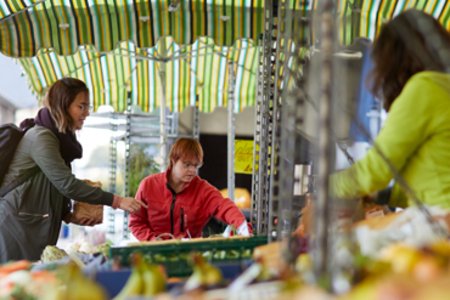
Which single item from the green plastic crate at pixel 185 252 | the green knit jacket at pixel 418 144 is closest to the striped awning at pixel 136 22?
the green plastic crate at pixel 185 252

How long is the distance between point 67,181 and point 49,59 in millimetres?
4070

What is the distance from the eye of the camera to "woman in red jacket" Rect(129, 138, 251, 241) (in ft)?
12.8

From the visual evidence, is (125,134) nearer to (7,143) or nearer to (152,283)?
(7,143)

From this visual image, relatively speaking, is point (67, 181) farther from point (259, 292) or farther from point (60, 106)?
point (259, 292)

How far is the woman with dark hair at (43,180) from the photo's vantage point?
3506 millimetres

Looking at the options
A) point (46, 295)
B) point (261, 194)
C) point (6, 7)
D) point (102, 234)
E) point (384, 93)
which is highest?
point (6, 7)

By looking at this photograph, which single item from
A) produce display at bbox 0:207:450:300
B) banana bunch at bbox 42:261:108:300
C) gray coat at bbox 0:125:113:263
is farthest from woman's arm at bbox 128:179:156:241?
banana bunch at bbox 42:261:108:300

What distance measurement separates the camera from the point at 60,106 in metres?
3.56

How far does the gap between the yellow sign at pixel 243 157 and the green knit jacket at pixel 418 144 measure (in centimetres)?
353

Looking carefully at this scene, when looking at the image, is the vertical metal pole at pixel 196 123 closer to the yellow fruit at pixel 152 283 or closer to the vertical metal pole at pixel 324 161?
the yellow fruit at pixel 152 283

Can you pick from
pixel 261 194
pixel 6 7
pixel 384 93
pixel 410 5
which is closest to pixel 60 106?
pixel 261 194

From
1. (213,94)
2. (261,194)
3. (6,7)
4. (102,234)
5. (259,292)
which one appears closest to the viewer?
(259,292)

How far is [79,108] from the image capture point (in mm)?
3611

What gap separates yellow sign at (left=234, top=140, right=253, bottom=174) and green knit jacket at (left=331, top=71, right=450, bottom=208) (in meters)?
3.53
